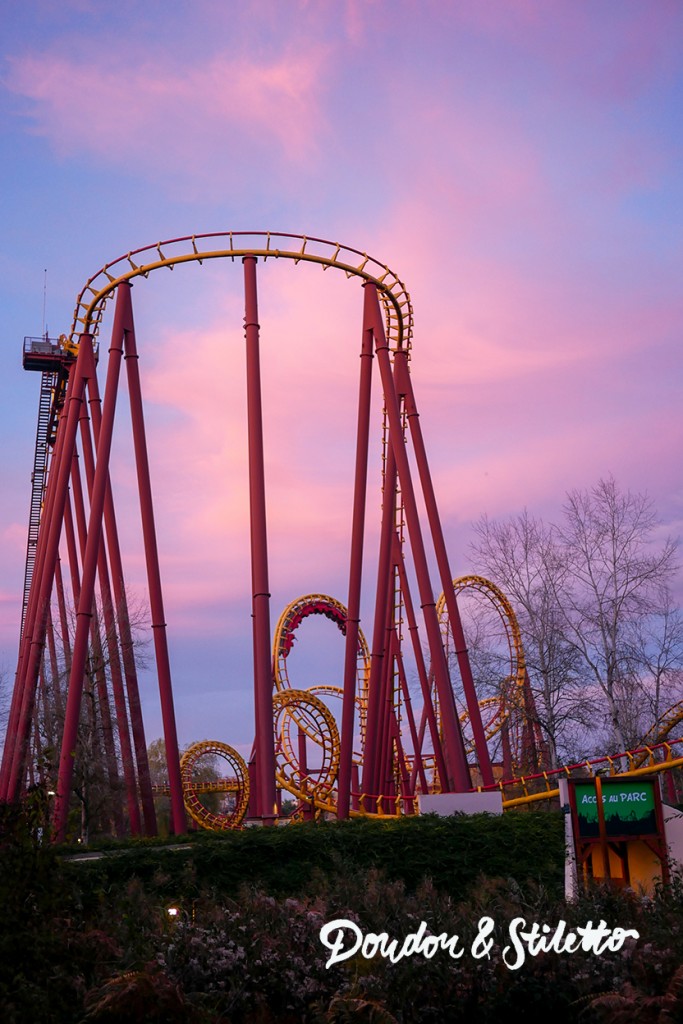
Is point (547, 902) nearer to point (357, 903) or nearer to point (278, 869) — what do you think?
point (357, 903)

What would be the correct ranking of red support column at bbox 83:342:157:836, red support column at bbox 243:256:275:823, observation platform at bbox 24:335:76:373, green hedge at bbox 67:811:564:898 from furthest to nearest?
observation platform at bbox 24:335:76:373
red support column at bbox 83:342:157:836
red support column at bbox 243:256:275:823
green hedge at bbox 67:811:564:898

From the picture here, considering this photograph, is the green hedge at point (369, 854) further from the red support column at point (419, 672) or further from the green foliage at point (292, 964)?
the red support column at point (419, 672)

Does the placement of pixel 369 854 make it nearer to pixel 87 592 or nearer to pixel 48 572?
pixel 87 592

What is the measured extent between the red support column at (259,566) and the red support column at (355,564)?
1.87 m

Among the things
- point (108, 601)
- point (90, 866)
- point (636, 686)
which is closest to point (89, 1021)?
point (90, 866)

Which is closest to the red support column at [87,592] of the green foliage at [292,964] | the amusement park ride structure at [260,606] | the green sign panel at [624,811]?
the amusement park ride structure at [260,606]

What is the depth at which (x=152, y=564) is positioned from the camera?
20.1m

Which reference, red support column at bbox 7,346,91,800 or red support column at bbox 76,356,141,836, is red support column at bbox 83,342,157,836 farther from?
red support column at bbox 7,346,91,800

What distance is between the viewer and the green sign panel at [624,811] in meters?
11.2

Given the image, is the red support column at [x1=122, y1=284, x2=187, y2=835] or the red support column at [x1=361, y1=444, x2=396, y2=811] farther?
the red support column at [x1=361, y1=444, x2=396, y2=811]

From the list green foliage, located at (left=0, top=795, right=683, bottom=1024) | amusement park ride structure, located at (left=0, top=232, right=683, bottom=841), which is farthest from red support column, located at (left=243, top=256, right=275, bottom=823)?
green foliage, located at (left=0, top=795, right=683, bottom=1024)

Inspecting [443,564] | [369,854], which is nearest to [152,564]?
[443,564]

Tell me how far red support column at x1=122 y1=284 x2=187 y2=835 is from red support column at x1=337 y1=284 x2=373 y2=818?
2.98 m

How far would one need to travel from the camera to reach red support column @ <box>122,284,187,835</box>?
1928 cm
